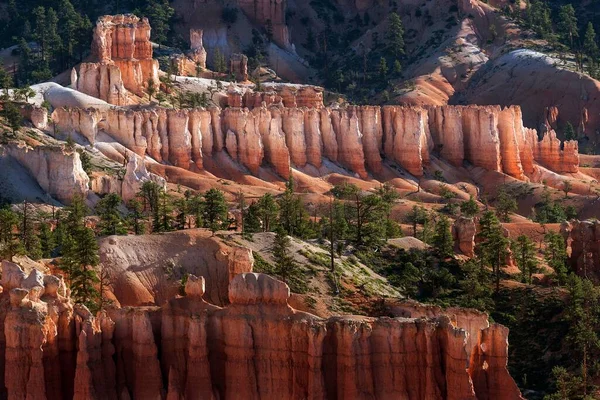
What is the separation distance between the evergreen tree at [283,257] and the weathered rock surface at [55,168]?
2874cm

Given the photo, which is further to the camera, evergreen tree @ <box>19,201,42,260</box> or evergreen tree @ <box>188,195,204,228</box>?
evergreen tree @ <box>188,195,204,228</box>

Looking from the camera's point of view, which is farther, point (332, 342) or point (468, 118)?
point (468, 118)

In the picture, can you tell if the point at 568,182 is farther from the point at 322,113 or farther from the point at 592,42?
the point at 592,42

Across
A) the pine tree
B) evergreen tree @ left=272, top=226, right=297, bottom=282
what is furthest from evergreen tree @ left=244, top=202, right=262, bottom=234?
the pine tree

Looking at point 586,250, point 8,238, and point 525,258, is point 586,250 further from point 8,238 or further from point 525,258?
point 8,238

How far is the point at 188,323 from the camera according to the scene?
72188 millimetres

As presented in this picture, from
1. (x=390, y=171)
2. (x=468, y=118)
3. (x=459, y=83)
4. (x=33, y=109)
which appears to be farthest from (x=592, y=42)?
(x=33, y=109)

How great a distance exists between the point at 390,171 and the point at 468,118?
12383 millimetres

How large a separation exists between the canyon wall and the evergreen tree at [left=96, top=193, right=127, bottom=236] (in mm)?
26056

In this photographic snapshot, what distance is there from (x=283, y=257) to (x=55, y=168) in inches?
1389

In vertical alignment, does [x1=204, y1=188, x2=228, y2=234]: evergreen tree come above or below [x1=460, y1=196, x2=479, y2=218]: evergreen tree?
above

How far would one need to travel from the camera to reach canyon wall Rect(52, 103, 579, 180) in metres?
144

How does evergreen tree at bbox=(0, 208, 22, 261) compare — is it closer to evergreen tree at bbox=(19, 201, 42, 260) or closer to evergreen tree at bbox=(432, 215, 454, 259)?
evergreen tree at bbox=(19, 201, 42, 260)

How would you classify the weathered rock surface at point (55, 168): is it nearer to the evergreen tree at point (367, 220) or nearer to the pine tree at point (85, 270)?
the evergreen tree at point (367, 220)
